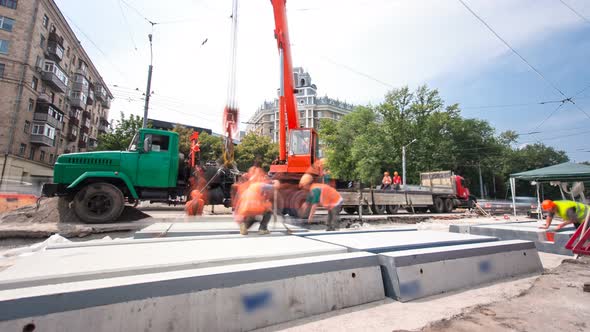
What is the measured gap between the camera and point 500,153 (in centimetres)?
4659

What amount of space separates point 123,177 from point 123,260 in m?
6.30

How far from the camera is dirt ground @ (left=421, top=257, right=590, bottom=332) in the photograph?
2.02 meters

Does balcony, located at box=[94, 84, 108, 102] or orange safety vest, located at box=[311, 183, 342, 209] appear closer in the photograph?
orange safety vest, located at box=[311, 183, 342, 209]

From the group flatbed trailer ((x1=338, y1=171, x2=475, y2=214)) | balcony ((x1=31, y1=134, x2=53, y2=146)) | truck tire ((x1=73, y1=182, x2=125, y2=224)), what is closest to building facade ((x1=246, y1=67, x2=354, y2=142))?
balcony ((x1=31, y1=134, x2=53, y2=146))

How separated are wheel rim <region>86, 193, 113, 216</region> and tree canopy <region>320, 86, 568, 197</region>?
2925 cm

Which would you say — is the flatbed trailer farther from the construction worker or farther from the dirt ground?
the dirt ground

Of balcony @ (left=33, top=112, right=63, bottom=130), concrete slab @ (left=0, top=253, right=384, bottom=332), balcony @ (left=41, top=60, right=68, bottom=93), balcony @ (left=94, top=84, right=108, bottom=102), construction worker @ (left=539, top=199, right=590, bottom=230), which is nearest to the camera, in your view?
concrete slab @ (left=0, top=253, right=384, bottom=332)

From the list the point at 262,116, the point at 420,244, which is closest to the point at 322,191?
the point at 420,244

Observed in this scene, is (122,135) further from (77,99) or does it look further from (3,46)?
(77,99)

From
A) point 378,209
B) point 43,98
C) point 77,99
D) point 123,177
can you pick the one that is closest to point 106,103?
point 77,99

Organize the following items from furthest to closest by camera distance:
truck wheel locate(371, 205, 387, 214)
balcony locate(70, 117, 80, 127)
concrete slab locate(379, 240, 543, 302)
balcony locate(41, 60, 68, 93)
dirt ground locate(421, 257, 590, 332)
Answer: balcony locate(70, 117, 80, 127)
balcony locate(41, 60, 68, 93)
truck wheel locate(371, 205, 387, 214)
concrete slab locate(379, 240, 543, 302)
dirt ground locate(421, 257, 590, 332)

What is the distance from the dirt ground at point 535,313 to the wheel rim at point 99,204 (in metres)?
7.90

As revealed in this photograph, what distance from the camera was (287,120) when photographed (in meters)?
10.6

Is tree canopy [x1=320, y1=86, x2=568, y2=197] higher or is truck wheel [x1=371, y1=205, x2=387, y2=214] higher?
tree canopy [x1=320, y1=86, x2=568, y2=197]
